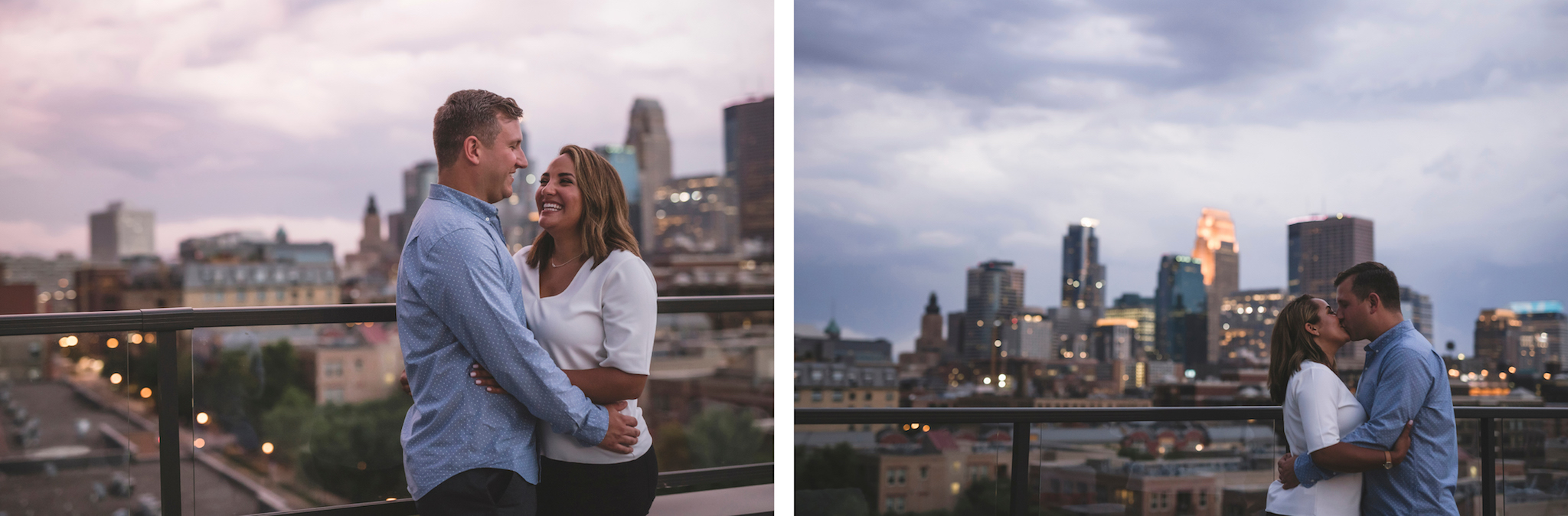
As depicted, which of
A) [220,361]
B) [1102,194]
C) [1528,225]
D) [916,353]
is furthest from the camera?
[1102,194]

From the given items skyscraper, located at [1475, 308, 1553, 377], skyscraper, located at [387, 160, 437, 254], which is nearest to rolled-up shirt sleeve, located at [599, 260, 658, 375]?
skyscraper, located at [387, 160, 437, 254]

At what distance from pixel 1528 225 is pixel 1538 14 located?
15764 millimetres

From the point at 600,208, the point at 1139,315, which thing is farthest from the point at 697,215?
the point at 600,208

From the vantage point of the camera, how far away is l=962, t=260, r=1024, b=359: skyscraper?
75938 millimetres

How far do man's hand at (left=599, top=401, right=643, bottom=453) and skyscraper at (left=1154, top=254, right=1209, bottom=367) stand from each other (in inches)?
3055

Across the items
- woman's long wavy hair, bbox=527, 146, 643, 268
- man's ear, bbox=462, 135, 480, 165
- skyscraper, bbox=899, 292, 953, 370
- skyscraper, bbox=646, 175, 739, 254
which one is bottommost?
skyscraper, bbox=899, 292, 953, 370

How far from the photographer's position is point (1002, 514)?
2.99 meters

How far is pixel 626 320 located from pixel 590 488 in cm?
35

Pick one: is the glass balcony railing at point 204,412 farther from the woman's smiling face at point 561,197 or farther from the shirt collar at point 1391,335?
the shirt collar at point 1391,335

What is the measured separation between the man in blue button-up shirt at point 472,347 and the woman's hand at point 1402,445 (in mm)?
2103

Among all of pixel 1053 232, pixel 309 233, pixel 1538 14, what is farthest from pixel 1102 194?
pixel 309 233

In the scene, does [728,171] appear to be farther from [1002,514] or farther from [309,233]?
[1002,514]

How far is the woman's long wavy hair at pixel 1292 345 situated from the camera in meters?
2.51

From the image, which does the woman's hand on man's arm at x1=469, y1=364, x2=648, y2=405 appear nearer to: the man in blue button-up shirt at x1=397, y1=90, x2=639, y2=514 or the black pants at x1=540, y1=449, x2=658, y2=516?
the man in blue button-up shirt at x1=397, y1=90, x2=639, y2=514
